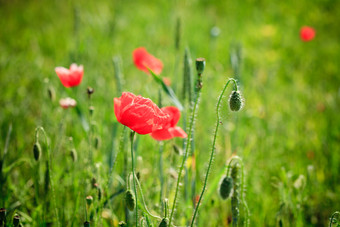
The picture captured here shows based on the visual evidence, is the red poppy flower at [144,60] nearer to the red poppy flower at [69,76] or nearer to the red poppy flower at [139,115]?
the red poppy flower at [69,76]

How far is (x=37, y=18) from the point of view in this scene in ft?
14.9

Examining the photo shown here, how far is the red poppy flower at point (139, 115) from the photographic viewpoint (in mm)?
1023

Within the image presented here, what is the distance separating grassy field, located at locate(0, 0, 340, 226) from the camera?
59.2 inches

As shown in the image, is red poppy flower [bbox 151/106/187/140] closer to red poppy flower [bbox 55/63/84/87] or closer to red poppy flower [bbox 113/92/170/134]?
red poppy flower [bbox 113/92/170/134]

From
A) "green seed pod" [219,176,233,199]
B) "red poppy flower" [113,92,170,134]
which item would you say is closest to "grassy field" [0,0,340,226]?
"green seed pod" [219,176,233,199]

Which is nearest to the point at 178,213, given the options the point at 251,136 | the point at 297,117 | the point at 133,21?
the point at 251,136

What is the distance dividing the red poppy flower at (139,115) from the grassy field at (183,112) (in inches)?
11.2

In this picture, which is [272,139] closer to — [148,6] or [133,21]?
[133,21]

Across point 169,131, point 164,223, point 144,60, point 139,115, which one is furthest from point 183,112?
point 144,60

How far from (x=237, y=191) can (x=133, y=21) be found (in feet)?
13.1

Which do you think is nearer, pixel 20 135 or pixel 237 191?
pixel 237 191

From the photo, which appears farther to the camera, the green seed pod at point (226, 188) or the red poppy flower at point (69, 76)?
the red poppy flower at point (69, 76)

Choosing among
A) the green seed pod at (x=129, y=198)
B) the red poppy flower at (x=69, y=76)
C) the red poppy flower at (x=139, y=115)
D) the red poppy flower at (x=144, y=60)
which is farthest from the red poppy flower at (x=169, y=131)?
the red poppy flower at (x=144, y=60)

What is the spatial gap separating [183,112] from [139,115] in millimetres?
496
